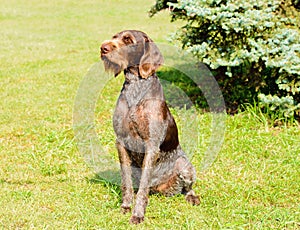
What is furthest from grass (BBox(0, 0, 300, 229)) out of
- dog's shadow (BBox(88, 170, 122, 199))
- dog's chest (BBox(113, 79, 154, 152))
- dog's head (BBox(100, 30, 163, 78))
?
dog's head (BBox(100, 30, 163, 78))

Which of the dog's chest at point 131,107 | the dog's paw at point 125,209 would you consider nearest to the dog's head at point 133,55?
the dog's chest at point 131,107

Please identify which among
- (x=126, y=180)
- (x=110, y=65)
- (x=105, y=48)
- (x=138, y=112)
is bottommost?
(x=126, y=180)

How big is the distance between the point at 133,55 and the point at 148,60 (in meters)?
0.13

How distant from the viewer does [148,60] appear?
423 centimetres

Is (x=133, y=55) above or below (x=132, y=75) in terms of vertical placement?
above

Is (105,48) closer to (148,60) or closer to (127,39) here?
(127,39)

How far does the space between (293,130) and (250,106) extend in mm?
940

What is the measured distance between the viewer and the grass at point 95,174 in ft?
14.5

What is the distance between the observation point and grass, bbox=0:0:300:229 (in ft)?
14.5

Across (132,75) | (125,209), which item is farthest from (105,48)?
(125,209)

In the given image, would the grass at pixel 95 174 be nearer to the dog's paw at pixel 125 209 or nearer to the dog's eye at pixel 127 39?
the dog's paw at pixel 125 209

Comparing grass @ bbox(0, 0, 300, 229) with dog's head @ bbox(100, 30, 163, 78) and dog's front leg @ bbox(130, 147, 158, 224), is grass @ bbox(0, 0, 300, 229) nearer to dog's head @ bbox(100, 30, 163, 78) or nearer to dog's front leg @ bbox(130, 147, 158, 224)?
dog's front leg @ bbox(130, 147, 158, 224)

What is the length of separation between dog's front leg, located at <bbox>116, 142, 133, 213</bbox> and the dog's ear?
0.72 metres

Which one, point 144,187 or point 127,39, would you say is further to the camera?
point 144,187
